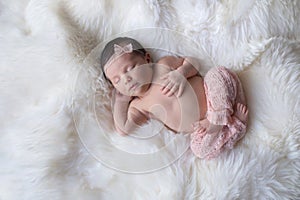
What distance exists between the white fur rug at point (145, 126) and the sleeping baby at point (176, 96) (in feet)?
0.08

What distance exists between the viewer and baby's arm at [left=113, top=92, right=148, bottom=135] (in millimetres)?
911

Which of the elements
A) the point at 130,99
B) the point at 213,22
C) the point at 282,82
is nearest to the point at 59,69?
the point at 130,99

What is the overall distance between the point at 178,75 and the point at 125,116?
14 cm

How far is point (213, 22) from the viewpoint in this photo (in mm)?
936

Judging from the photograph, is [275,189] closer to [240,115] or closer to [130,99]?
[240,115]

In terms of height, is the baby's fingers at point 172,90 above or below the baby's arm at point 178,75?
below

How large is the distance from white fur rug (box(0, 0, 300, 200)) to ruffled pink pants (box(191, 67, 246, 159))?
0.08 feet

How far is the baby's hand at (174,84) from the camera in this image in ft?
2.98

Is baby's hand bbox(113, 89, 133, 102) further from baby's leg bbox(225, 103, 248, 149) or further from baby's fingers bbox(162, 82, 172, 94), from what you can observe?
baby's leg bbox(225, 103, 248, 149)

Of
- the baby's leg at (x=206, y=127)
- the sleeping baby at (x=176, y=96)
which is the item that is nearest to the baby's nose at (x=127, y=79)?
the sleeping baby at (x=176, y=96)

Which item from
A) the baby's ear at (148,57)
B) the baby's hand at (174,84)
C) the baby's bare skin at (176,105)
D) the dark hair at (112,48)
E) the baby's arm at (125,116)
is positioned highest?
the dark hair at (112,48)

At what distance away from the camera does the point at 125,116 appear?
3.03 ft

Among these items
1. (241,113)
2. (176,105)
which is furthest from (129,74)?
(241,113)

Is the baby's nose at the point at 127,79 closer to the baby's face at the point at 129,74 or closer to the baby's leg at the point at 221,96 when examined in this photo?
the baby's face at the point at 129,74
